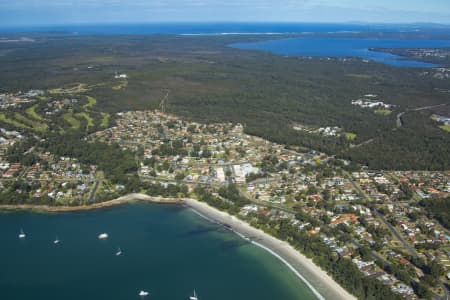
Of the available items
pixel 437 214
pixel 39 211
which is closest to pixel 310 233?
pixel 437 214

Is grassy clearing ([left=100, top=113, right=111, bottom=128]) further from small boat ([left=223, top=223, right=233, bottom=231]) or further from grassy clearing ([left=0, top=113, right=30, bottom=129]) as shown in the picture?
small boat ([left=223, top=223, right=233, bottom=231])

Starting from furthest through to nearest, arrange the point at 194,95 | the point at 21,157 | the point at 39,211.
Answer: the point at 194,95 → the point at 21,157 → the point at 39,211

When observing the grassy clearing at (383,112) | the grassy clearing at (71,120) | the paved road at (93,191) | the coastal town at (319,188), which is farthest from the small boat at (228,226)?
the grassy clearing at (383,112)

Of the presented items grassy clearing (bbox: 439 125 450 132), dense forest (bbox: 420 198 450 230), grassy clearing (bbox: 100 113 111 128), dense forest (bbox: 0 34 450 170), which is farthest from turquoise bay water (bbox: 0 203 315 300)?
grassy clearing (bbox: 439 125 450 132)

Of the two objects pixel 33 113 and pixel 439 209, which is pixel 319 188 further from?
pixel 33 113

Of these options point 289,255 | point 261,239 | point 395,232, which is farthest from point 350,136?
point 289,255

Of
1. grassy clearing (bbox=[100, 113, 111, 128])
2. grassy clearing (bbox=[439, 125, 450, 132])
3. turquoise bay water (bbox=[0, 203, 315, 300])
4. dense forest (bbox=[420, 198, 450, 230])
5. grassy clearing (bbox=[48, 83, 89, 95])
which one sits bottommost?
turquoise bay water (bbox=[0, 203, 315, 300])

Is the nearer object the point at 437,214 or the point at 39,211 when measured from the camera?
the point at 437,214

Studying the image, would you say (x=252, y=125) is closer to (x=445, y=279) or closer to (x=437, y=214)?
(x=437, y=214)
